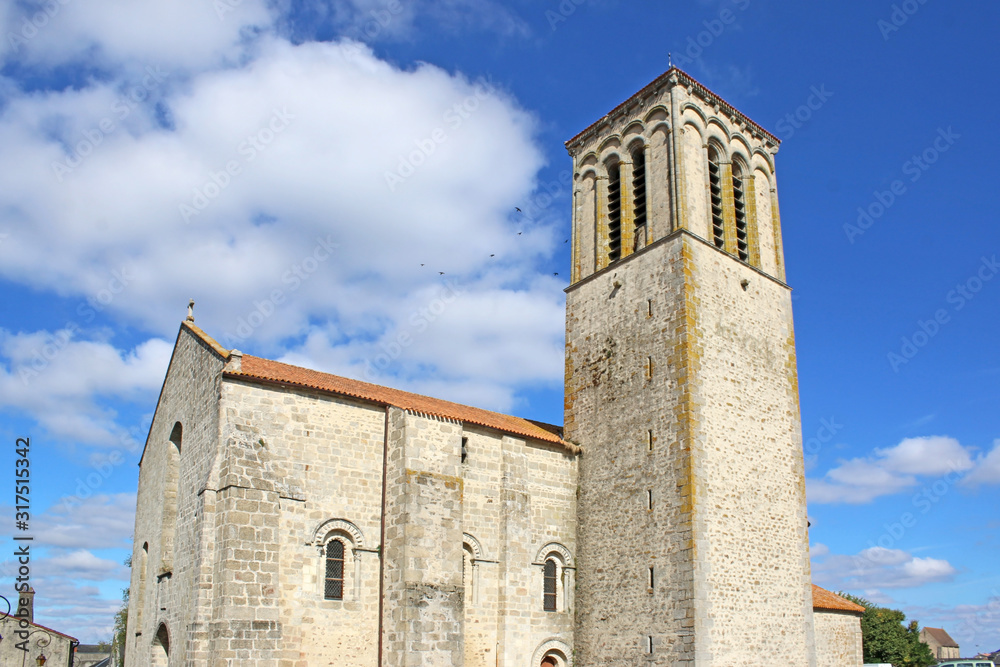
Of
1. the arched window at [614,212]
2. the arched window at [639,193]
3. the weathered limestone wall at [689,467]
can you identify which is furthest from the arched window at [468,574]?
the arched window at [639,193]

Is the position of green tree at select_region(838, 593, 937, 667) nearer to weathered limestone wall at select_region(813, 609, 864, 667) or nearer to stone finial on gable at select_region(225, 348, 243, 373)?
weathered limestone wall at select_region(813, 609, 864, 667)

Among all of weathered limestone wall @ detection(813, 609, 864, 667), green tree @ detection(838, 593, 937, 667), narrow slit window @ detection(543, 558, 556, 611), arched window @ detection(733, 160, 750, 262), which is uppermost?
arched window @ detection(733, 160, 750, 262)

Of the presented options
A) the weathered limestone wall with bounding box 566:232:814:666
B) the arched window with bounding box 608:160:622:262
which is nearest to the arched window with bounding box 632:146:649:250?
the arched window with bounding box 608:160:622:262

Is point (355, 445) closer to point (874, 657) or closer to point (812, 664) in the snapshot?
point (812, 664)

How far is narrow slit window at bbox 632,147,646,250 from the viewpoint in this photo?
22.8 m

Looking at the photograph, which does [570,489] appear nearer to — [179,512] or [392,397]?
[392,397]

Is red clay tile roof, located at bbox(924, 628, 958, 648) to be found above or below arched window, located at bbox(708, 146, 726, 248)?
below

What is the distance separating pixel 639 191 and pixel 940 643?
333ft

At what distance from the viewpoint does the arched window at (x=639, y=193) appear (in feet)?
74.6

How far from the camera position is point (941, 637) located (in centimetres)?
9931

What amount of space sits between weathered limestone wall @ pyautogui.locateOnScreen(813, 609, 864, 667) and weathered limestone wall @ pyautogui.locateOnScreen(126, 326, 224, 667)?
56.3 feet

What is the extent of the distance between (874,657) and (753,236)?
29.0 metres

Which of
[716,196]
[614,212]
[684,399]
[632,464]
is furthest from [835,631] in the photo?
[614,212]

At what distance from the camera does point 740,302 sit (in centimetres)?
2145
